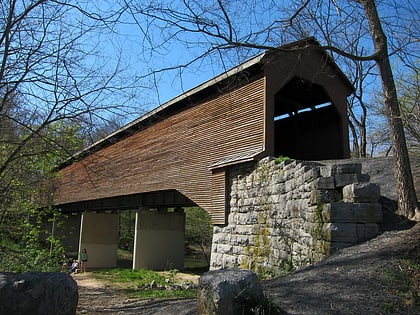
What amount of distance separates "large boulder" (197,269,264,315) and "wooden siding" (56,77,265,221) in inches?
183

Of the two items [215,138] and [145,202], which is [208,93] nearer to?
[215,138]

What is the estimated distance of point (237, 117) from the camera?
1218cm

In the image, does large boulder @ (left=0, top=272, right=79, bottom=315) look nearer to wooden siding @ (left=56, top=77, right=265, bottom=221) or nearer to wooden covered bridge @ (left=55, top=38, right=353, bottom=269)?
wooden covered bridge @ (left=55, top=38, right=353, bottom=269)

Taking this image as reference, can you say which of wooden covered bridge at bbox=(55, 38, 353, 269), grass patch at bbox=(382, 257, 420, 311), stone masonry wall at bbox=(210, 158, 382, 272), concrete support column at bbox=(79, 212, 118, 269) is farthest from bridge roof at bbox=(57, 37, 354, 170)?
concrete support column at bbox=(79, 212, 118, 269)

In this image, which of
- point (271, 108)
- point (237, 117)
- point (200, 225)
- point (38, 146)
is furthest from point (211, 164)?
point (200, 225)

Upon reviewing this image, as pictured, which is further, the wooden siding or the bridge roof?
the wooden siding

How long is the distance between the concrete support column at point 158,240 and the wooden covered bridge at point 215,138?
0.17 ft

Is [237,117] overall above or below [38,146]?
above

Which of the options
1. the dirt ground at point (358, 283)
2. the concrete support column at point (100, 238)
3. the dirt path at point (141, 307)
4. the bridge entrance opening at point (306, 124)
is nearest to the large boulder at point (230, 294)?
the dirt ground at point (358, 283)

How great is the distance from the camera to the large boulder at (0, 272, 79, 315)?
14.9 feet

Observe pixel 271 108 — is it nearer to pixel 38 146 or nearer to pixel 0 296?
pixel 38 146

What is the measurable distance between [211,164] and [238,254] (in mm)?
3313

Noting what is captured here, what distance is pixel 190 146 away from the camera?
14227 millimetres

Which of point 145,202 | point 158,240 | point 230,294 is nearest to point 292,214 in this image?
point 230,294
